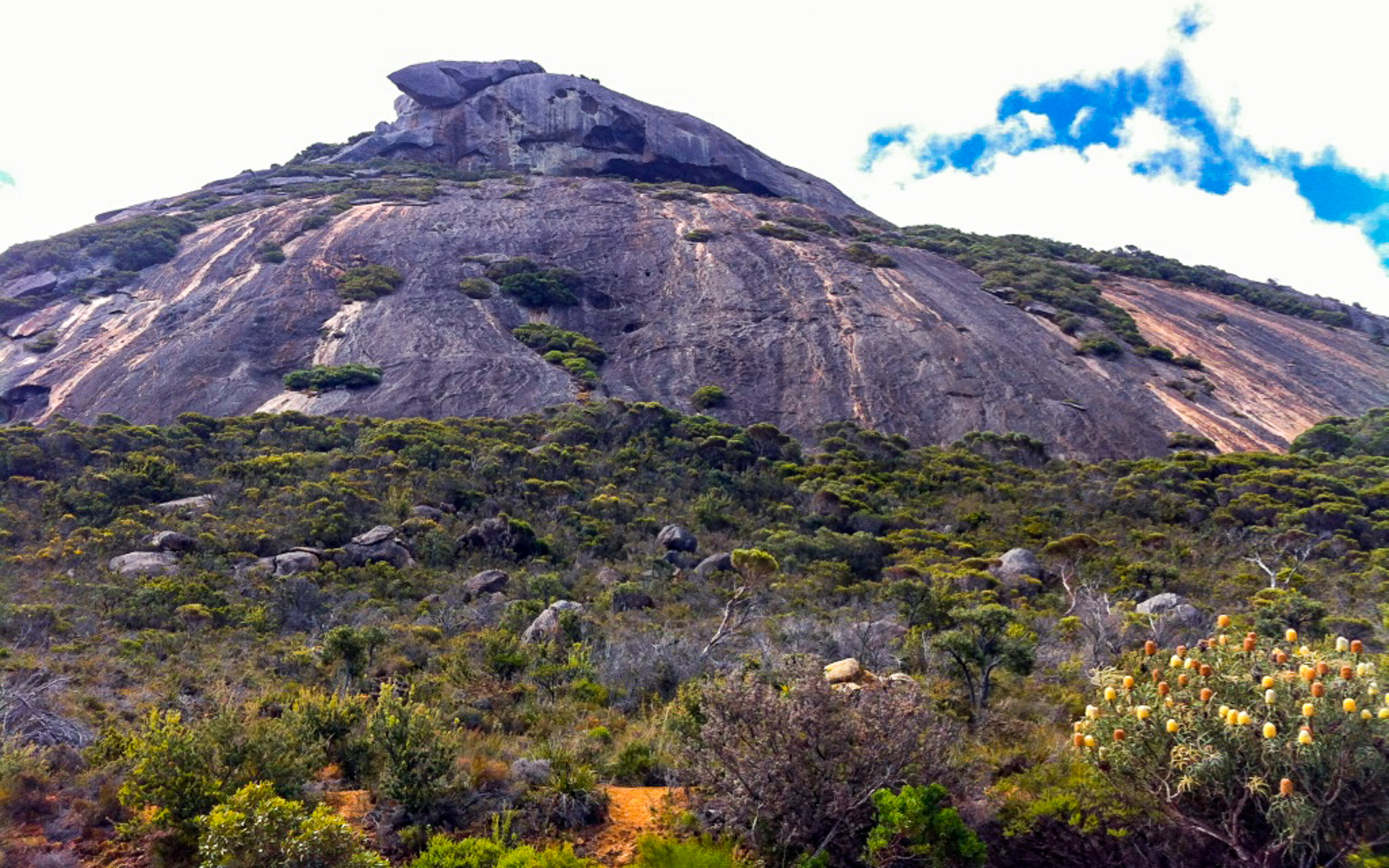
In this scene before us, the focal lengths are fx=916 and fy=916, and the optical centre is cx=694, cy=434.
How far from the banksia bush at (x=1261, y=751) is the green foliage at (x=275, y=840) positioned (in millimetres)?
5011

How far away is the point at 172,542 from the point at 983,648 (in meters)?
16.1

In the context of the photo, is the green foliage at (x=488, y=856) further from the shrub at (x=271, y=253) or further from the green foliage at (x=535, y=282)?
the shrub at (x=271, y=253)

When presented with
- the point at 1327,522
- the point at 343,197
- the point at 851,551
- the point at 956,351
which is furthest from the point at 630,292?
the point at 1327,522

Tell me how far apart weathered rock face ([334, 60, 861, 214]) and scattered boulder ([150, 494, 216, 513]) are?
43.3 metres

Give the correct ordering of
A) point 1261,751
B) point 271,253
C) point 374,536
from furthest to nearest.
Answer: point 271,253 → point 374,536 → point 1261,751

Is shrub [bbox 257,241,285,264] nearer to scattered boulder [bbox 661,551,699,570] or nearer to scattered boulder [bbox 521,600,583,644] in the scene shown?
scattered boulder [bbox 661,551,699,570]

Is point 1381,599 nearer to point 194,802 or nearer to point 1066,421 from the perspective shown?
point 1066,421

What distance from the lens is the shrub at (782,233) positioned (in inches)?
1891

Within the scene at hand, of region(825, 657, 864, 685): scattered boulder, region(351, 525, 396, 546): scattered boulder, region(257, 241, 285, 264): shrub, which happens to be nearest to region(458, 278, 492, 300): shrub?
region(257, 241, 285, 264): shrub

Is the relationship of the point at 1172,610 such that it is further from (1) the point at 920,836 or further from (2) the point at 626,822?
(2) the point at 626,822

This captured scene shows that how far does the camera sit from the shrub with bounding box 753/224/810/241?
48031mm

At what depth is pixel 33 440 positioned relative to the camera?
2588 centimetres

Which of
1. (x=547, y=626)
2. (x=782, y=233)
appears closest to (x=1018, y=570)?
(x=547, y=626)

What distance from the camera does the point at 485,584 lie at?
17.9 metres
